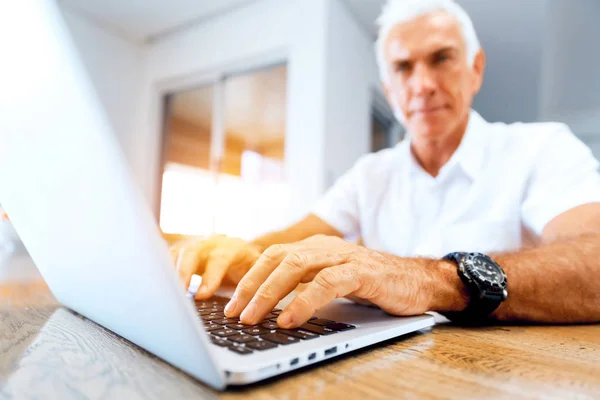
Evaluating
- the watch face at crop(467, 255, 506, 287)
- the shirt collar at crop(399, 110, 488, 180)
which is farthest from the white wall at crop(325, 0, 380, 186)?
the watch face at crop(467, 255, 506, 287)

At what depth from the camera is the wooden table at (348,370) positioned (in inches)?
9.8

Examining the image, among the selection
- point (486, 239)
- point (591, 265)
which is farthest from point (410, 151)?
point (591, 265)

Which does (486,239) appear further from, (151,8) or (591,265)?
(151,8)

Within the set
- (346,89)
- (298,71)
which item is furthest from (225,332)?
(346,89)

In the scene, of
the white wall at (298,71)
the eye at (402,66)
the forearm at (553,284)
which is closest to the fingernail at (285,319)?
the forearm at (553,284)

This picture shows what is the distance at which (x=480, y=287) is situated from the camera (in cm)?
52

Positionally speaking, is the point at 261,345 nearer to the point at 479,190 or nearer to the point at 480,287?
the point at 480,287

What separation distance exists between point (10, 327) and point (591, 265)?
812mm

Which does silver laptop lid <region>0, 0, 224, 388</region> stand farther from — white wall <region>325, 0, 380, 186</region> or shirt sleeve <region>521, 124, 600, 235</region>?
white wall <region>325, 0, 380, 186</region>

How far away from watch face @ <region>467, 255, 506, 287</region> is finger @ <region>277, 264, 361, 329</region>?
199mm

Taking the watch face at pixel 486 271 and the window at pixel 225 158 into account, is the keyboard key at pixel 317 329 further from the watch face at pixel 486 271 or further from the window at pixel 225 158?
the window at pixel 225 158

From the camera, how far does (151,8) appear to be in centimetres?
335

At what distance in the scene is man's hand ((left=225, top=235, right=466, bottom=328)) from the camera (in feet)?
1.32

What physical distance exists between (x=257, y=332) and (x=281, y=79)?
341cm
